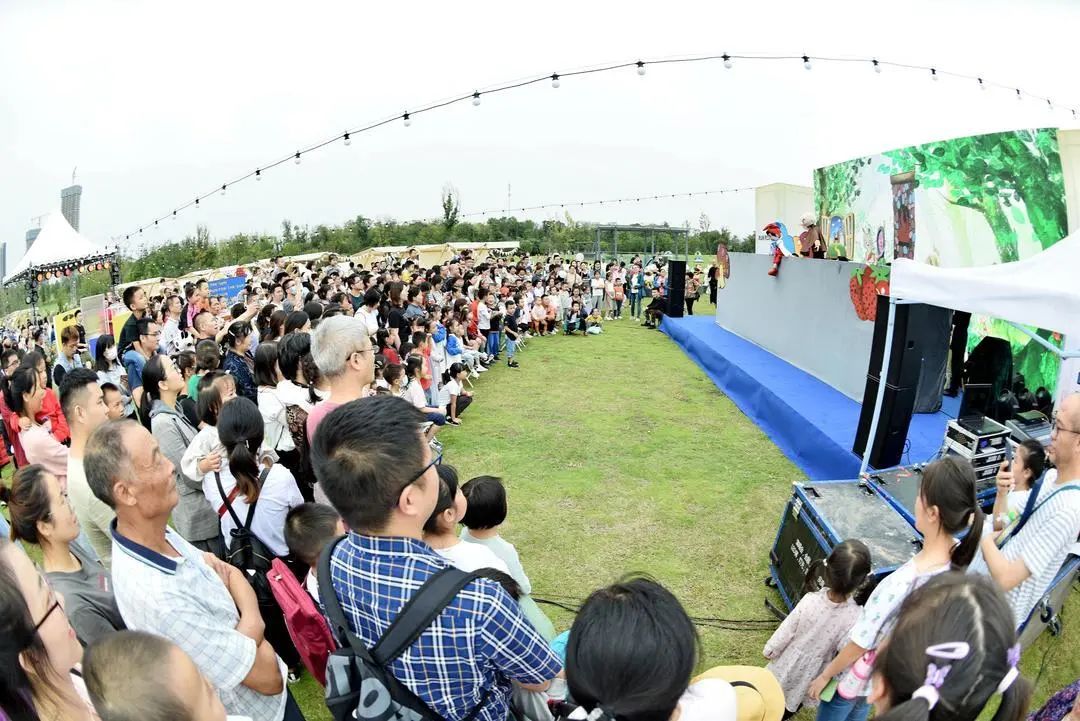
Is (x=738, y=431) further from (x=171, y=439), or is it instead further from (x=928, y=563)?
(x=171, y=439)

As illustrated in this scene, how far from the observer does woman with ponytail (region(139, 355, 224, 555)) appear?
3025mm

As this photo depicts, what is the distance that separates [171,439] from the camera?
3230 millimetres

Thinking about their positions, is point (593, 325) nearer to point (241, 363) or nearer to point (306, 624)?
point (241, 363)

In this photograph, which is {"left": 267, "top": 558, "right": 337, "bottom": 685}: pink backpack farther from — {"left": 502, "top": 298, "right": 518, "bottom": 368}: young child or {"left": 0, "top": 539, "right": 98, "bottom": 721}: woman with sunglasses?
{"left": 502, "top": 298, "right": 518, "bottom": 368}: young child

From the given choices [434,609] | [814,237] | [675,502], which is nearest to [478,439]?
[675,502]

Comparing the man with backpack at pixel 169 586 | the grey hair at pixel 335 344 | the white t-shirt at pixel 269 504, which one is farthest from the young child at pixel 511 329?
the man with backpack at pixel 169 586

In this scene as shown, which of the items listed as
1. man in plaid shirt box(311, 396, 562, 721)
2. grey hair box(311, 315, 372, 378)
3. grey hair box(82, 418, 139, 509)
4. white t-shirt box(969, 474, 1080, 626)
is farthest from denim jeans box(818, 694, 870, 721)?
grey hair box(82, 418, 139, 509)

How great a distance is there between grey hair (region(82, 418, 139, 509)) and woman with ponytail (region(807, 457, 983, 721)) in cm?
251

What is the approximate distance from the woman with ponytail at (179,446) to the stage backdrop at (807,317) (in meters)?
6.11

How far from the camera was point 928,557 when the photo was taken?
2154mm

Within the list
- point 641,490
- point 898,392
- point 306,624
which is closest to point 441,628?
point 306,624

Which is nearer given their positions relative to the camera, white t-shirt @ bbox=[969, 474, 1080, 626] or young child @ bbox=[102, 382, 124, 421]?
white t-shirt @ bbox=[969, 474, 1080, 626]

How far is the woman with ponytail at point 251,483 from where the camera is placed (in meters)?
2.73

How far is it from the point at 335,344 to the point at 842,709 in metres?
2.73
